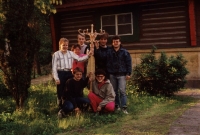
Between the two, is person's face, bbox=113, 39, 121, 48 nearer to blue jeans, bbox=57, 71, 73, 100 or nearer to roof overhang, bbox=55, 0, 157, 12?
blue jeans, bbox=57, 71, 73, 100

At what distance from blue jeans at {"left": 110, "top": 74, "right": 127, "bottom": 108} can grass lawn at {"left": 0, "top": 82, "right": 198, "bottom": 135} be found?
311 mm

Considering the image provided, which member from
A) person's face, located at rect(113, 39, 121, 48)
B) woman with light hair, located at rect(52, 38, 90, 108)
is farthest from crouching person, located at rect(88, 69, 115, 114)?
person's face, located at rect(113, 39, 121, 48)

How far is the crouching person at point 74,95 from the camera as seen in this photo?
19.9 feet

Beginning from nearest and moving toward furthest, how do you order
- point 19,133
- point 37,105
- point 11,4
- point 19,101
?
1. point 19,133
2. point 11,4
3. point 19,101
4. point 37,105

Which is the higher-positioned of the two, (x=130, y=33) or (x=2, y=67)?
(x=130, y=33)

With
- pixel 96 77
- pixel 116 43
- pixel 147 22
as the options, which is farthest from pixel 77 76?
pixel 147 22

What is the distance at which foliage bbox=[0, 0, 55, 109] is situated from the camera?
6.35 metres

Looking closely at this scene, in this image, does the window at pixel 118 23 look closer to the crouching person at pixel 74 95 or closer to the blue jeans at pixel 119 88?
the blue jeans at pixel 119 88

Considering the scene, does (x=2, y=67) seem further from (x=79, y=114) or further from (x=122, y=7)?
(x=122, y=7)

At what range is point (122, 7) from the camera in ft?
39.4

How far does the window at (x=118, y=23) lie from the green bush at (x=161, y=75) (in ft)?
11.5

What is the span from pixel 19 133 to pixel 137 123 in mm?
2214

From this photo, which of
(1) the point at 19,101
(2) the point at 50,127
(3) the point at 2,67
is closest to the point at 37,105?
(1) the point at 19,101

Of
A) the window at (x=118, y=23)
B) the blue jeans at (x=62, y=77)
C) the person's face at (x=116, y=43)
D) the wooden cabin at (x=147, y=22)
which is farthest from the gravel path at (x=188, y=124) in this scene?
the window at (x=118, y=23)
